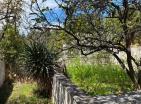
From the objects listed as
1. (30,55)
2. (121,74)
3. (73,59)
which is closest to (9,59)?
(30,55)

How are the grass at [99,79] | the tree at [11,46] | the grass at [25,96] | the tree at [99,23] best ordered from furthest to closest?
the tree at [11,46] < the grass at [25,96] < the grass at [99,79] < the tree at [99,23]

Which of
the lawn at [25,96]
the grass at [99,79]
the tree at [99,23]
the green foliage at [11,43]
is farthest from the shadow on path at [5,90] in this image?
the tree at [99,23]

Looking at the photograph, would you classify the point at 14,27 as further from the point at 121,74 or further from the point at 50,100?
the point at 121,74

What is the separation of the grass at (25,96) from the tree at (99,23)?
484 centimetres

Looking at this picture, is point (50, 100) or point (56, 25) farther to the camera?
point (50, 100)

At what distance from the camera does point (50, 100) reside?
48.8 ft

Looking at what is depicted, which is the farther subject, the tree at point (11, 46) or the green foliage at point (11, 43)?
the tree at point (11, 46)

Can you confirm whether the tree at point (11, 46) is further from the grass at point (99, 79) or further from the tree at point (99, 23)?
the tree at point (99, 23)

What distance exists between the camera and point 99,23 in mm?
9641

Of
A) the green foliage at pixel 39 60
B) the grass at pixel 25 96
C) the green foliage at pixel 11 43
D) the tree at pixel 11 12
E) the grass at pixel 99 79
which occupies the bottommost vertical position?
the grass at pixel 25 96

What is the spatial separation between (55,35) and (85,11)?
7.17ft

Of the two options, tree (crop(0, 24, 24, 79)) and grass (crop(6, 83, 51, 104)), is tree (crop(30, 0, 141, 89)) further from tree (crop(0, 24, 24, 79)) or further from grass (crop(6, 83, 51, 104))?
tree (crop(0, 24, 24, 79))

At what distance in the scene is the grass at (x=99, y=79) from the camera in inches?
436

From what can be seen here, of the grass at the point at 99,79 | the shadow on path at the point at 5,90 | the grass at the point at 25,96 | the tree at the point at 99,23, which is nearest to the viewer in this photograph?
the tree at the point at 99,23
